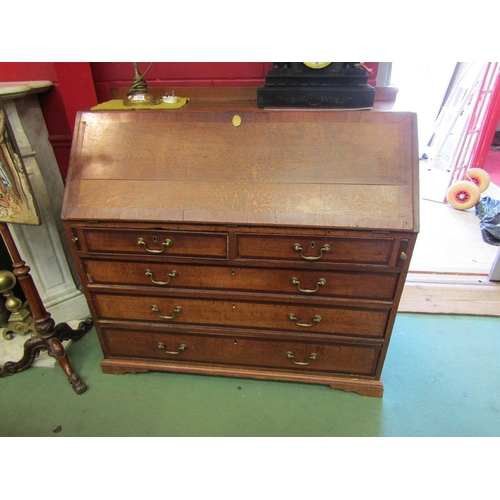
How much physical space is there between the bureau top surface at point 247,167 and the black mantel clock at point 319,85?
0.35ft

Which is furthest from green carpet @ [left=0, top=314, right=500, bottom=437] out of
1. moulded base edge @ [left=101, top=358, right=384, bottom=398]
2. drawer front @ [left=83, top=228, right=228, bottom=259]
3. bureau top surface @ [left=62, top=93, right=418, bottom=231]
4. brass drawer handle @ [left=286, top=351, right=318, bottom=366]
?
bureau top surface @ [left=62, top=93, right=418, bottom=231]

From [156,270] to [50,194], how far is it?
907 millimetres

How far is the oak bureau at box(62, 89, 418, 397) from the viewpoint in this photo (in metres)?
1.17

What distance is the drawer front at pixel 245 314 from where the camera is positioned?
4.43 ft

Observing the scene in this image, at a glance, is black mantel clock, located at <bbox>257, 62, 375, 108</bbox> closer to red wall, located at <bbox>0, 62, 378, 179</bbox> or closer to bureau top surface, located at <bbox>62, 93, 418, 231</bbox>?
bureau top surface, located at <bbox>62, 93, 418, 231</bbox>

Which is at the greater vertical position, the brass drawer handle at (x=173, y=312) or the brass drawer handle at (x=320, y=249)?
the brass drawer handle at (x=320, y=249)

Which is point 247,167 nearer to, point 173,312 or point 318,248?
point 318,248

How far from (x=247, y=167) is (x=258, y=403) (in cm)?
111

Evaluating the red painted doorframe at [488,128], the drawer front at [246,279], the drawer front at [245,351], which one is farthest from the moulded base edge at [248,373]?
the red painted doorframe at [488,128]

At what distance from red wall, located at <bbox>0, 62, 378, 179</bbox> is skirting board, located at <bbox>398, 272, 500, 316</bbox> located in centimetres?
141

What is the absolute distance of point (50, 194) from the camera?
1.75 meters

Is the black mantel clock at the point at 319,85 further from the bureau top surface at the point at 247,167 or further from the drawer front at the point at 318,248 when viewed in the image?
the drawer front at the point at 318,248

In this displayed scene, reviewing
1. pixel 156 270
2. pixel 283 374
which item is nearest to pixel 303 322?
pixel 283 374

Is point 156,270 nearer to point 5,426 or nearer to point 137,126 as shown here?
point 137,126
